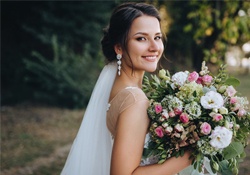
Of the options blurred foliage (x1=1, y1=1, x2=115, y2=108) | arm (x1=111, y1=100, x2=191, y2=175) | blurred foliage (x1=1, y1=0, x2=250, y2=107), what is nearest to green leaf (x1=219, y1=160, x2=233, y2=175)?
arm (x1=111, y1=100, x2=191, y2=175)

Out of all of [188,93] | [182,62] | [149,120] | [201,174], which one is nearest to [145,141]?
[149,120]

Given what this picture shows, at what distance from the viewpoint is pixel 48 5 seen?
9.51 meters

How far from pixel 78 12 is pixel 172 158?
8.06 meters

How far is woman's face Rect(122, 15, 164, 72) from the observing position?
7.61 ft

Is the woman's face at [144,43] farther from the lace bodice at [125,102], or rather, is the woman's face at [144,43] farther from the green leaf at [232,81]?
the green leaf at [232,81]

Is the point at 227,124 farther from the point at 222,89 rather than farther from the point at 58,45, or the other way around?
the point at 58,45

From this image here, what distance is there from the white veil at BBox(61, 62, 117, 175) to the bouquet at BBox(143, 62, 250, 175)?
0.53m

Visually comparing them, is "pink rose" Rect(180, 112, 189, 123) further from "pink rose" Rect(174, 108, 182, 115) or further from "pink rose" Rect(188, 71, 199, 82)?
"pink rose" Rect(188, 71, 199, 82)

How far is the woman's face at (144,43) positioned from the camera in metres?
2.32

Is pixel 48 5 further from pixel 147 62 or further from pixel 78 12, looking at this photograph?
pixel 147 62

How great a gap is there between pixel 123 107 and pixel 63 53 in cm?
722

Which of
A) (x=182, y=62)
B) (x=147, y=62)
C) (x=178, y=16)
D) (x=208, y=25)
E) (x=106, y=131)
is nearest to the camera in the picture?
(x=147, y=62)

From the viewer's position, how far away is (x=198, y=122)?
2.09 m

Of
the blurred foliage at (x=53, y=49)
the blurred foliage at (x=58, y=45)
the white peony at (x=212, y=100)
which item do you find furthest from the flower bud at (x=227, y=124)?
the blurred foliage at (x=53, y=49)
